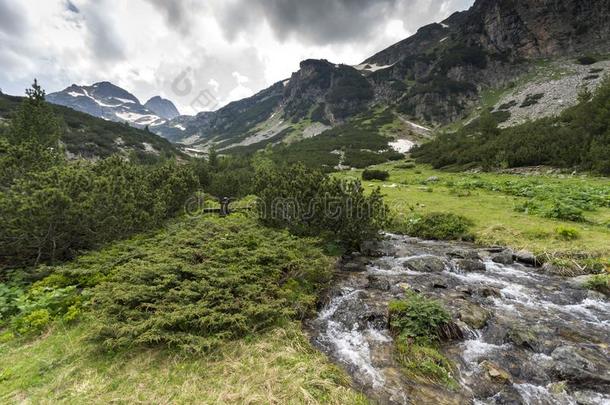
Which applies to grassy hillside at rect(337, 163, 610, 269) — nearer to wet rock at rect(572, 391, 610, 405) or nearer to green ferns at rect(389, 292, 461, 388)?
wet rock at rect(572, 391, 610, 405)

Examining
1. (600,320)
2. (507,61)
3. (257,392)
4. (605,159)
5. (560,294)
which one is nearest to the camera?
(257,392)

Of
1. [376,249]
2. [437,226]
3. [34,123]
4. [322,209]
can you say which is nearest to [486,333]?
[376,249]

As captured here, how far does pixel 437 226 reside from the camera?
72.0 feet

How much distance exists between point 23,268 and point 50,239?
1.68m

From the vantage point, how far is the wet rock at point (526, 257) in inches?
601

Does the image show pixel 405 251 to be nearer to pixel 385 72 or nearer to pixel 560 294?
pixel 560 294

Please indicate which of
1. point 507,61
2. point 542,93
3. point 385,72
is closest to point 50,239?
point 542,93

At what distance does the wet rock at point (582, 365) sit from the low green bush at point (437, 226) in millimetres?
12069

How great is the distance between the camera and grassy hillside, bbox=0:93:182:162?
277 ft

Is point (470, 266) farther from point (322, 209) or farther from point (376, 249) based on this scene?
point (322, 209)

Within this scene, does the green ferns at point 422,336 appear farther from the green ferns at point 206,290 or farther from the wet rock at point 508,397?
the green ferns at point 206,290

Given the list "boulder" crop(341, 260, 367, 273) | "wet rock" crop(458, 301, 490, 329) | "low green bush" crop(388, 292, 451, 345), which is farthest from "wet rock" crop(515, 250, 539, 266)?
"low green bush" crop(388, 292, 451, 345)

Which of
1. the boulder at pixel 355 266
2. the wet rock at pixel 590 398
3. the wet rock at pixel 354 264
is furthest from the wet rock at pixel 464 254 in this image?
the wet rock at pixel 590 398

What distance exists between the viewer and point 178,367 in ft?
24.3
